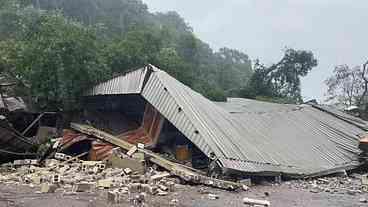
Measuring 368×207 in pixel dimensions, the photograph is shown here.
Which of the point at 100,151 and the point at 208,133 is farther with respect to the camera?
the point at 100,151

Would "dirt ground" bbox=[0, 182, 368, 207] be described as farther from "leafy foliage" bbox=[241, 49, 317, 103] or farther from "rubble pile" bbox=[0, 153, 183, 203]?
"leafy foliage" bbox=[241, 49, 317, 103]

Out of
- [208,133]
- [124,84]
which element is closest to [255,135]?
[208,133]

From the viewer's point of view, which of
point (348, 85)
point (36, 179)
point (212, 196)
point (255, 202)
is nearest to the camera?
point (255, 202)

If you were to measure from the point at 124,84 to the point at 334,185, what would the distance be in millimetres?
8354

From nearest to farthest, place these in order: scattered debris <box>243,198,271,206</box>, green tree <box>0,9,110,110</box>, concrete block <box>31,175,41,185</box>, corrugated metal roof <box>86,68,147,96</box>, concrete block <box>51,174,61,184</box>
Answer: scattered debris <box>243,198,271,206</box> → concrete block <box>51,174,61,184</box> → concrete block <box>31,175,41,185</box> → corrugated metal roof <box>86,68,147,96</box> → green tree <box>0,9,110,110</box>

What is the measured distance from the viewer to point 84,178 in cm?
1262

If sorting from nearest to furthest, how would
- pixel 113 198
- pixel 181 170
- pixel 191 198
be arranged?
pixel 113 198, pixel 191 198, pixel 181 170

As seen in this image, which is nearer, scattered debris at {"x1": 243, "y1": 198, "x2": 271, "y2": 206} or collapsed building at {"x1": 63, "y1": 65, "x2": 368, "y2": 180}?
scattered debris at {"x1": 243, "y1": 198, "x2": 271, "y2": 206}

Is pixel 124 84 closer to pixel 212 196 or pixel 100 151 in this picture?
pixel 100 151

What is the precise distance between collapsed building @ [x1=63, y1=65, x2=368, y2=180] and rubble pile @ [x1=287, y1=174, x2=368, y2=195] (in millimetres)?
442

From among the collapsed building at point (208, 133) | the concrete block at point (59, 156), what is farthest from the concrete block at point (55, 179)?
the collapsed building at point (208, 133)

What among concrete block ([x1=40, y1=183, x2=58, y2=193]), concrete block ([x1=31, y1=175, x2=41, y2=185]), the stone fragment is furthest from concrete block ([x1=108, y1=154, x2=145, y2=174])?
concrete block ([x1=40, y1=183, x2=58, y2=193])

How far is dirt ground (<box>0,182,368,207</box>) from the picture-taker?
9.67m

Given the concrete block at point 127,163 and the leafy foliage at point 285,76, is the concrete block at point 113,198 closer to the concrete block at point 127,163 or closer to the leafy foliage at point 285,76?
the concrete block at point 127,163
